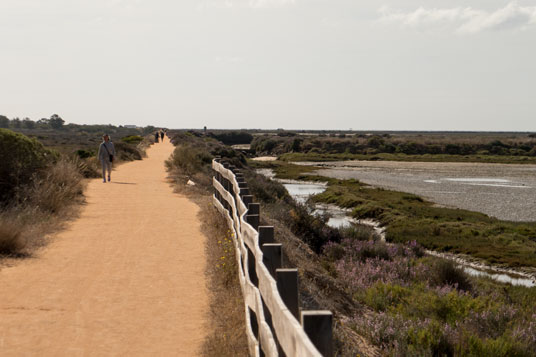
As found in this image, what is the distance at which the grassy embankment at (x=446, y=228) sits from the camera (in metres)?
18.7

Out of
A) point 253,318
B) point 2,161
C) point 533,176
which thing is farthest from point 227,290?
point 533,176

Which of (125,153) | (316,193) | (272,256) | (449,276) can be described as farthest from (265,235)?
(125,153)

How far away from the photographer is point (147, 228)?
38.1 ft

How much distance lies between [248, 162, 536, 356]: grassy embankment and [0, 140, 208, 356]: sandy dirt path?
2.66 metres

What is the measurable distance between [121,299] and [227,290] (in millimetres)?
1384

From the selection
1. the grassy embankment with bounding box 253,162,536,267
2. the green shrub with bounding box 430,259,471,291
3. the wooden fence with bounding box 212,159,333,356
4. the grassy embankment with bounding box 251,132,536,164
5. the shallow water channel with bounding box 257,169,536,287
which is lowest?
the shallow water channel with bounding box 257,169,536,287

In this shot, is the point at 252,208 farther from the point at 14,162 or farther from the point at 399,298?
the point at 14,162

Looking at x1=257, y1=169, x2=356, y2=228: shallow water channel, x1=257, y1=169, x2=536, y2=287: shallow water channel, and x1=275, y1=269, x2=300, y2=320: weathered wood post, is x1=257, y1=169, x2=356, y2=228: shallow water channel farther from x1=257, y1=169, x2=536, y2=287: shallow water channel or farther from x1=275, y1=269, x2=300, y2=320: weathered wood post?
x1=275, y1=269, x2=300, y2=320: weathered wood post

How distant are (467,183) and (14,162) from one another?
36826 mm

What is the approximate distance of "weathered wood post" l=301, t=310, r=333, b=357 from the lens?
9.14 ft

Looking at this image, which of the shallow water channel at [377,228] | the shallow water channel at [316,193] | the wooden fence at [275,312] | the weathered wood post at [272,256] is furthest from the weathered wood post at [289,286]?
the shallow water channel at [316,193]

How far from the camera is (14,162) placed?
13.0 m

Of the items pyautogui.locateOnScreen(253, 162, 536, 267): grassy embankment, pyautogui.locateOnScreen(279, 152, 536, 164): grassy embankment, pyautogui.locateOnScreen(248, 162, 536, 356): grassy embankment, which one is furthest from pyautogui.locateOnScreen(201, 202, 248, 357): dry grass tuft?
pyautogui.locateOnScreen(279, 152, 536, 164): grassy embankment

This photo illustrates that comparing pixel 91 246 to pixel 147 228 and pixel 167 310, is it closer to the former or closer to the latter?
pixel 147 228
